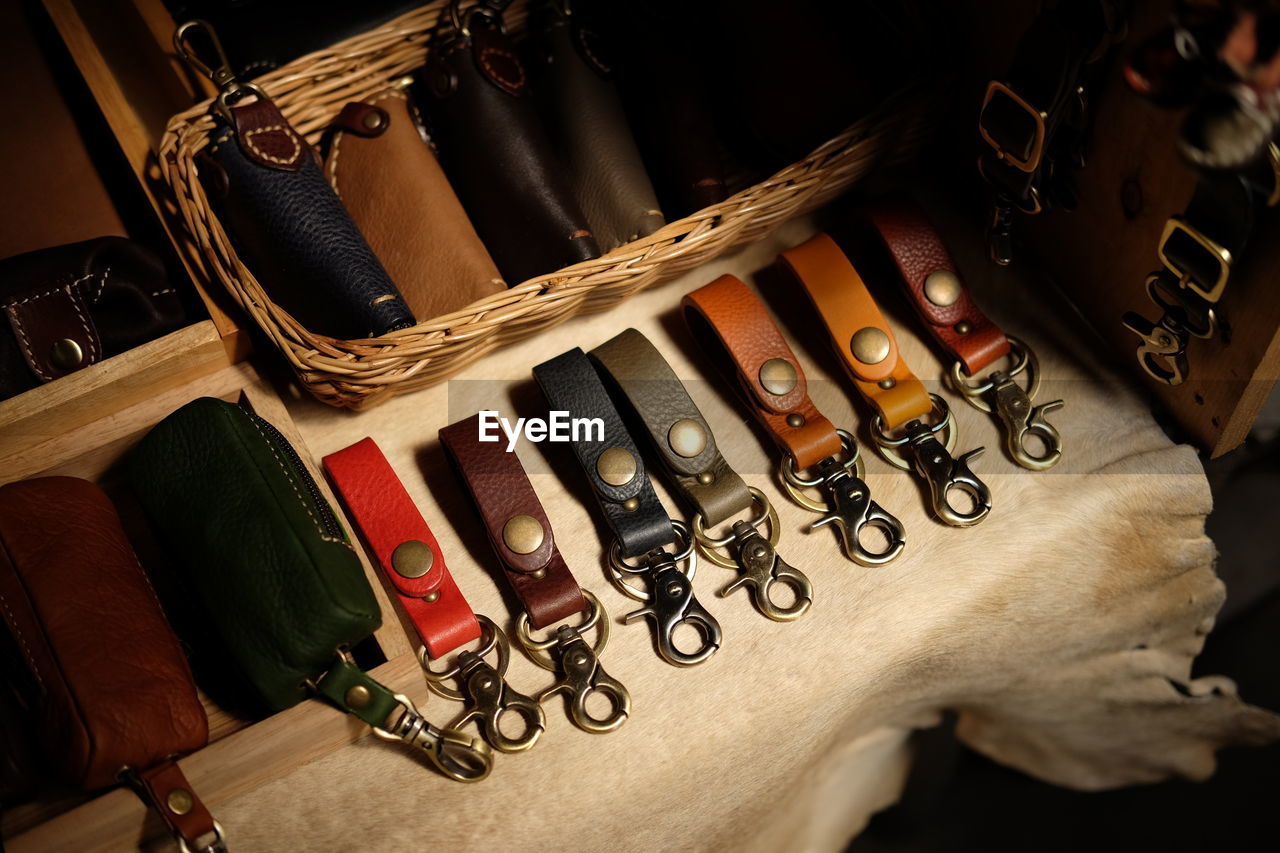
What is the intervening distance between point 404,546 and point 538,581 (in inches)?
6.7

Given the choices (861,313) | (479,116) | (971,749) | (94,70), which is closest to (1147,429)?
(861,313)

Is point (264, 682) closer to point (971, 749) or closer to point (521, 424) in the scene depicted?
point (521, 424)

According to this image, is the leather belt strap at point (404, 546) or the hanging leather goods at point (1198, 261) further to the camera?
the leather belt strap at point (404, 546)

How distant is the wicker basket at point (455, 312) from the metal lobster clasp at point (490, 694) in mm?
349

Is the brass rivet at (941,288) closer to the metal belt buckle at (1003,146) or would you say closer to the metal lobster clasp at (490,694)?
the metal belt buckle at (1003,146)

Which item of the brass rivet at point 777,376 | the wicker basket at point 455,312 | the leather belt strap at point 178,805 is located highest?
the wicker basket at point 455,312

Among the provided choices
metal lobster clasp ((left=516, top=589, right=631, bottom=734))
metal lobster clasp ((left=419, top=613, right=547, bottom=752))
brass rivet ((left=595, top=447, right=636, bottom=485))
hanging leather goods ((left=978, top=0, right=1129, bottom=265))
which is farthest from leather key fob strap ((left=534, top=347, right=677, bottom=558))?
hanging leather goods ((left=978, top=0, right=1129, bottom=265))

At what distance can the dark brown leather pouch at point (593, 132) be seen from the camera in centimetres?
144

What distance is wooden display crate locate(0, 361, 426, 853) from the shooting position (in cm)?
106

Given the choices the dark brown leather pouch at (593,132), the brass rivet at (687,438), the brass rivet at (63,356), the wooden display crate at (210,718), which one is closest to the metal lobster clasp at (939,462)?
the brass rivet at (687,438)

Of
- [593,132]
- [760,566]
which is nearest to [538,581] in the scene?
[760,566]

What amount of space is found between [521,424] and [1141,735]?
1082mm

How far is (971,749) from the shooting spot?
184cm

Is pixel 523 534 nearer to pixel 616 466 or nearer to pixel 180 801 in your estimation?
pixel 616 466
